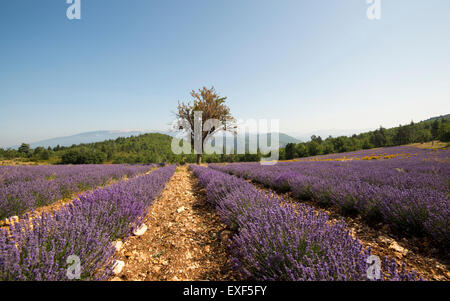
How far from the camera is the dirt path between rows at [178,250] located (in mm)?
1484

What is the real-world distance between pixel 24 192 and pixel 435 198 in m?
5.95

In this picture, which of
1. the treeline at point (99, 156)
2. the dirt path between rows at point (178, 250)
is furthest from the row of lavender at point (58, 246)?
the treeline at point (99, 156)

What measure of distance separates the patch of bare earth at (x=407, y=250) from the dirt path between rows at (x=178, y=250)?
132cm

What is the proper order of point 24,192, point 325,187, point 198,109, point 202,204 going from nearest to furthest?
point 24,192 < point 325,187 < point 202,204 < point 198,109

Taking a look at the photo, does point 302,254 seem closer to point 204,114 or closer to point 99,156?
point 204,114

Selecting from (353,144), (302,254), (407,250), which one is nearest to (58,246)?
(302,254)

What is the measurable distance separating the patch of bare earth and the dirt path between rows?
1318 mm

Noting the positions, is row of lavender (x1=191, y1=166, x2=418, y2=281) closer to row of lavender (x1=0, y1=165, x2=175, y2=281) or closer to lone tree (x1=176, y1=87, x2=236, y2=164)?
row of lavender (x1=0, y1=165, x2=175, y2=281)

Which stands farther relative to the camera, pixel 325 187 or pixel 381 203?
pixel 325 187

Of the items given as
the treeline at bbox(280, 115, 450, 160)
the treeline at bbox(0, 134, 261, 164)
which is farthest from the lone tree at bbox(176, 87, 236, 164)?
the treeline at bbox(280, 115, 450, 160)

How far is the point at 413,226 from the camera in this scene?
200 cm

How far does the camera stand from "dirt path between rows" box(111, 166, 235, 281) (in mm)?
1484
